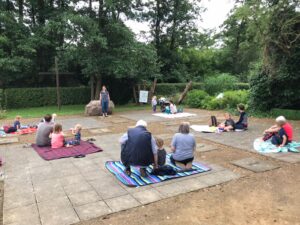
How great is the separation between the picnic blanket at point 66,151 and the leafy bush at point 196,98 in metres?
11.0

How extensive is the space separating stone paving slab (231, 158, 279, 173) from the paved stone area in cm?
52

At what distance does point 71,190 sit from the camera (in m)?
4.67

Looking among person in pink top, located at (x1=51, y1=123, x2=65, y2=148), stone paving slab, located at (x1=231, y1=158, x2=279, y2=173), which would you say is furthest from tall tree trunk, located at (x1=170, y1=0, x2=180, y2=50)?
stone paving slab, located at (x1=231, y1=158, x2=279, y2=173)

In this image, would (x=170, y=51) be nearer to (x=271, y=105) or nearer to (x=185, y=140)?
(x=271, y=105)

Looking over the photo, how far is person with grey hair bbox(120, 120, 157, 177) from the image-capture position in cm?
499

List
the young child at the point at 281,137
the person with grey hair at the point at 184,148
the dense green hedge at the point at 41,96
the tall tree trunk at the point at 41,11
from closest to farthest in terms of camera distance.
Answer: the person with grey hair at the point at 184,148 → the young child at the point at 281,137 → the dense green hedge at the point at 41,96 → the tall tree trunk at the point at 41,11

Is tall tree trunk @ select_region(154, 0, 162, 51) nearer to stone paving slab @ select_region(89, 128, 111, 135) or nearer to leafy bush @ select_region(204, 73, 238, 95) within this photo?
leafy bush @ select_region(204, 73, 238, 95)

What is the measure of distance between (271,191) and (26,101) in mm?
17809

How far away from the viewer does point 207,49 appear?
34.2m

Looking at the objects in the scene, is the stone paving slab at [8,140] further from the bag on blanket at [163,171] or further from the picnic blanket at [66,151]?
the bag on blanket at [163,171]

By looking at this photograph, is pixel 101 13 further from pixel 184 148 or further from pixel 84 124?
pixel 184 148

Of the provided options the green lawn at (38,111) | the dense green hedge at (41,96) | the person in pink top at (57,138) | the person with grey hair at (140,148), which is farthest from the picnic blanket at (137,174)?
the dense green hedge at (41,96)

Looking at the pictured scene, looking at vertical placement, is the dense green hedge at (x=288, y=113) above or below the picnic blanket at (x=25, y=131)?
above

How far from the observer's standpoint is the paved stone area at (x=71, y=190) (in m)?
3.88
